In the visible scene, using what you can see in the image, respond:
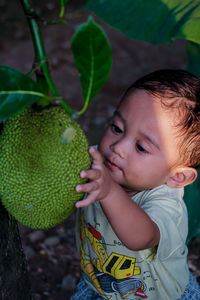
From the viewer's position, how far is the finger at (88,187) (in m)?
0.67

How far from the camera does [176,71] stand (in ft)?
3.31

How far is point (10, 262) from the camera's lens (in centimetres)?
89

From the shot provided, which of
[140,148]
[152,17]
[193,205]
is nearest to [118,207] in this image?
[140,148]

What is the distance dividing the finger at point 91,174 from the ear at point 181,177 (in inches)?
14.1

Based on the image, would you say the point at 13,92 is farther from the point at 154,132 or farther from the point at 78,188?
the point at 154,132

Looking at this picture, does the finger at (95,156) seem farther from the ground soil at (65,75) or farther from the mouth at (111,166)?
the ground soil at (65,75)

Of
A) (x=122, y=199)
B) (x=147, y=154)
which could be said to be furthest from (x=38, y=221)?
(x=147, y=154)

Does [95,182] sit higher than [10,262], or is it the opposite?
[95,182]

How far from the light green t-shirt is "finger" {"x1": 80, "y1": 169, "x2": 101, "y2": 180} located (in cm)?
28

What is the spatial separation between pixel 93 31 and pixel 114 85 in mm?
2757

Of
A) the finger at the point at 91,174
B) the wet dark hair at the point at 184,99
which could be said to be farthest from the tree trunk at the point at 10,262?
the wet dark hair at the point at 184,99

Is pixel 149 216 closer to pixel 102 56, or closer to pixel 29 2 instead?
pixel 102 56

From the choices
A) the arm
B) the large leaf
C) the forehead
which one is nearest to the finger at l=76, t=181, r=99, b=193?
the arm

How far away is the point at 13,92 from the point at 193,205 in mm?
1020
